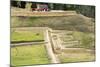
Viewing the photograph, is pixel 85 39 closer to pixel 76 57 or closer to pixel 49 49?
pixel 76 57

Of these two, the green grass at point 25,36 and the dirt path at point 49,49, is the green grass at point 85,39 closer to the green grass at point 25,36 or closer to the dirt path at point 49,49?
the dirt path at point 49,49

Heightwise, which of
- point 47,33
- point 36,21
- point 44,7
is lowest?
point 47,33

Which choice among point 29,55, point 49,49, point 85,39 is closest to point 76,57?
point 85,39

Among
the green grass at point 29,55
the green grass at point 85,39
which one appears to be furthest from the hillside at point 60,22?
the green grass at point 29,55
